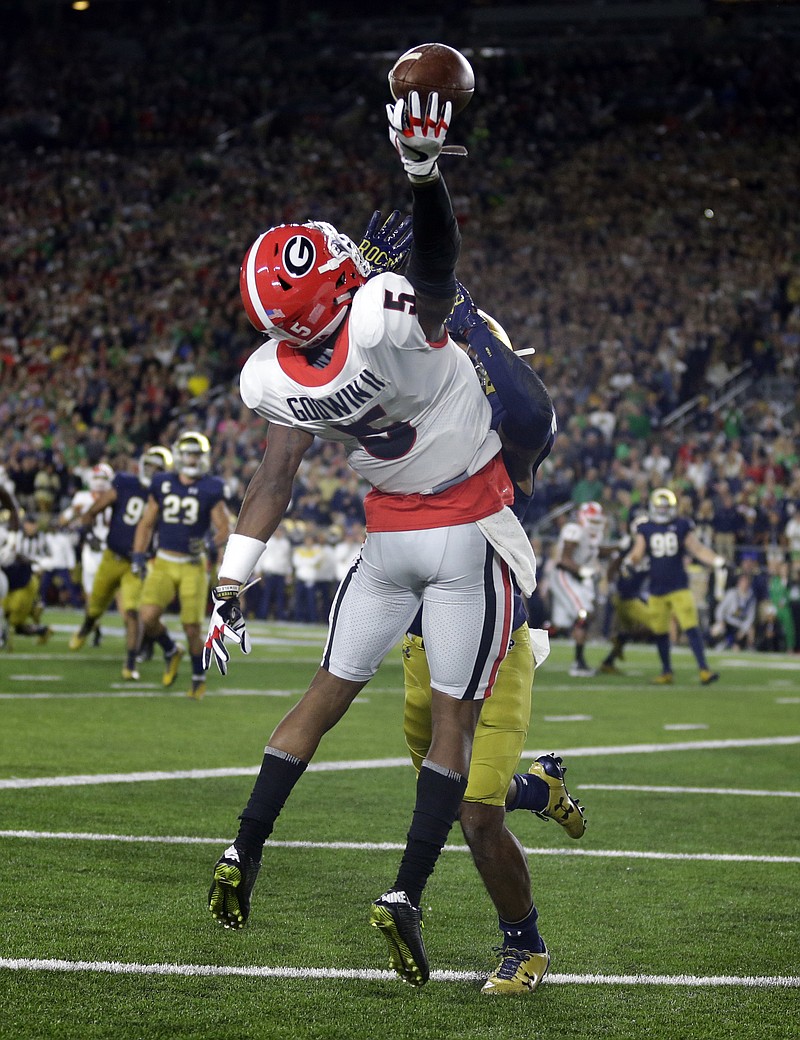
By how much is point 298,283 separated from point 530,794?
1.65 metres

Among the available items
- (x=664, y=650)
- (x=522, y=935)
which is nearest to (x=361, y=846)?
(x=522, y=935)

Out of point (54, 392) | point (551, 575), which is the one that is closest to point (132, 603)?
point (551, 575)

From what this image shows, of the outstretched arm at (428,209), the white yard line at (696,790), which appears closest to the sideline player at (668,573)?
the white yard line at (696,790)

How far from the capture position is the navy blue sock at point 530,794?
4358mm

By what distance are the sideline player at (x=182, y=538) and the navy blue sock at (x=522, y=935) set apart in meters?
8.05

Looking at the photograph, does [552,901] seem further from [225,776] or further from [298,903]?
[225,776]

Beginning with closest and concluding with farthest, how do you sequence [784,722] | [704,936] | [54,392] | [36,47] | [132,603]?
[704,936] < [784,722] < [132,603] < [54,392] < [36,47]

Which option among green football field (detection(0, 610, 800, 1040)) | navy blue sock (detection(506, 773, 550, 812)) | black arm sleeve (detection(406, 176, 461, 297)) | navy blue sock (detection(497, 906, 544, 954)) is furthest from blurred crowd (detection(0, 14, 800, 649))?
black arm sleeve (detection(406, 176, 461, 297))

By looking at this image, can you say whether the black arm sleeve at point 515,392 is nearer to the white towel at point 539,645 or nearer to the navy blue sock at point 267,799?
the white towel at point 539,645

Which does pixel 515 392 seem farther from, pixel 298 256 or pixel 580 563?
pixel 580 563

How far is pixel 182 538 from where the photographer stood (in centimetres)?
1199

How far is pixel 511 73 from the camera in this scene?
3250 centimetres

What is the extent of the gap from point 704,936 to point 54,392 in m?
24.0

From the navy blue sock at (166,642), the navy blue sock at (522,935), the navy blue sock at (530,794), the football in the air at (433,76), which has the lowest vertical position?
the navy blue sock at (522,935)
